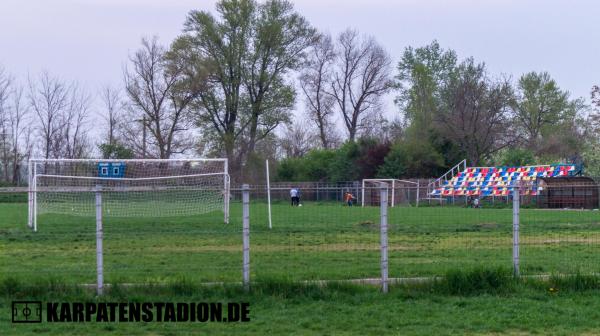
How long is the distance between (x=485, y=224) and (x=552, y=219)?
1.68 m

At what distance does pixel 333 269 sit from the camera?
13344 mm

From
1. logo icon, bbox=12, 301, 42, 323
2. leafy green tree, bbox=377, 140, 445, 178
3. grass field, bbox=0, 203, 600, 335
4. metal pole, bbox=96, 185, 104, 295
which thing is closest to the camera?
grass field, bbox=0, 203, 600, 335

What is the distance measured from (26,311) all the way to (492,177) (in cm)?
4640

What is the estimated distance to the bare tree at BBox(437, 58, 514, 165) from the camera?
61.8 meters

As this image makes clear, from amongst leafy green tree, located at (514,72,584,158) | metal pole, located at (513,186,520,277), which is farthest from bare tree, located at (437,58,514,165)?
metal pole, located at (513,186,520,277)

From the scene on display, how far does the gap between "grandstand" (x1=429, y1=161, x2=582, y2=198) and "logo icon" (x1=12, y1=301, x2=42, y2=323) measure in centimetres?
3733

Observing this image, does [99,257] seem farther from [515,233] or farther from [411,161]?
[411,161]

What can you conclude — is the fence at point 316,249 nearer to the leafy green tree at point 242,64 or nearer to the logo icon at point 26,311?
the logo icon at point 26,311

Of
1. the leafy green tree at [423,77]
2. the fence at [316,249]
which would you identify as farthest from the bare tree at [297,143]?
the fence at [316,249]

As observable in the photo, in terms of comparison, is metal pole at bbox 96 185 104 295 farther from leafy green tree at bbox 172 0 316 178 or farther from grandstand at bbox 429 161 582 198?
leafy green tree at bbox 172 0 316 178

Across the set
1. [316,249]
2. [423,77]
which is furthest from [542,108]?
[316,249]

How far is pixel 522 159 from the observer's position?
59312 mm

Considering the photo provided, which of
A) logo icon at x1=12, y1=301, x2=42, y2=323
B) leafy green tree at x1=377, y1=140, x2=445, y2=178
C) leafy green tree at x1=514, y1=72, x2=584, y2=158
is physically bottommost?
logo icon at x1=12, y1=301, x2=42, y2=323

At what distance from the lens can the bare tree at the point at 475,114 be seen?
2434 inches
